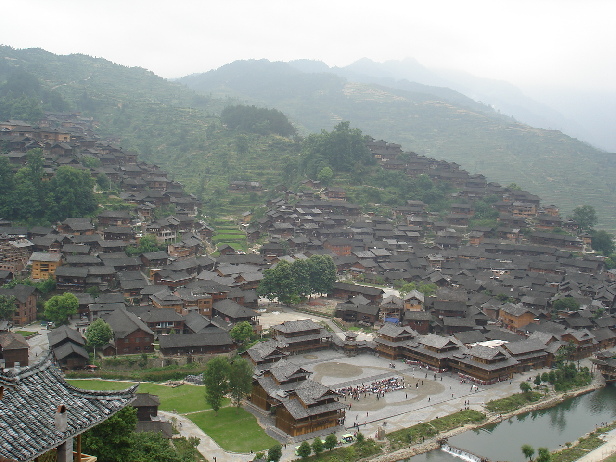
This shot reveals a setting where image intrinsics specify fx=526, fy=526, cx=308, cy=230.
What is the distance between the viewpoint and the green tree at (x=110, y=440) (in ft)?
56.2

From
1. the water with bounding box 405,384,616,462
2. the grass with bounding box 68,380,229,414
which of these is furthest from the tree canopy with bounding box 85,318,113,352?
the water with bounding box 405,384,616,462

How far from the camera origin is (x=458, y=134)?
142375mm

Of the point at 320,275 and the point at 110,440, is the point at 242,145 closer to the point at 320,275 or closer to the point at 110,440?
the point at 320,275

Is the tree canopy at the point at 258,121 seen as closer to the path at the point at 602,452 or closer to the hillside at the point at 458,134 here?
the hillside at the point at 458,134

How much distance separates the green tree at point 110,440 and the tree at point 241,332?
18.4 meters

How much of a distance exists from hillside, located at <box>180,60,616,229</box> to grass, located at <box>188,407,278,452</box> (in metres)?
73.4

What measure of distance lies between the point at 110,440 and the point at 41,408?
38.7ft

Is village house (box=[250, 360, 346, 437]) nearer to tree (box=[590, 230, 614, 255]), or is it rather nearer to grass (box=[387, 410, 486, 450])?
grass (box=[387, 410, 486, 450])

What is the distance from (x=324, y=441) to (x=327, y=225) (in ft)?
130

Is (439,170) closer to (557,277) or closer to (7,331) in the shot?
(557,277)

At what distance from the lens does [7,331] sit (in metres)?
33.2

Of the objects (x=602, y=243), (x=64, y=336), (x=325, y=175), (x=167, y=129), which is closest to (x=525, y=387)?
(x=64, y=336)

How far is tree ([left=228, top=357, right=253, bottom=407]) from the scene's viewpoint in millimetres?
28977

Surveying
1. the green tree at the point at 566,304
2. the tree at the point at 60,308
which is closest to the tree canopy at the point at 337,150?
the green tree at the point at 566,304
